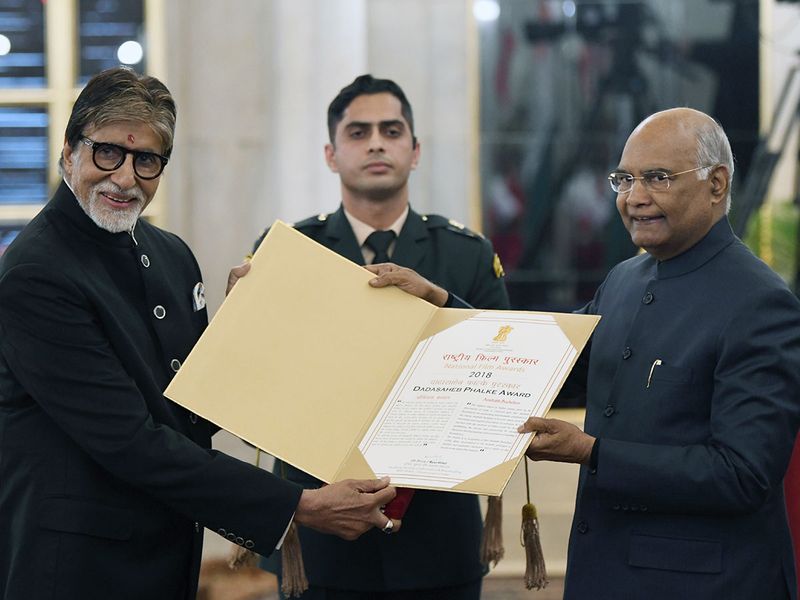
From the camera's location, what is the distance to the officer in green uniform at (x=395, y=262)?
290cm

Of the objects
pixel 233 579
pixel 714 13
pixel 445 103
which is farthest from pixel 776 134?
pixel 233 579

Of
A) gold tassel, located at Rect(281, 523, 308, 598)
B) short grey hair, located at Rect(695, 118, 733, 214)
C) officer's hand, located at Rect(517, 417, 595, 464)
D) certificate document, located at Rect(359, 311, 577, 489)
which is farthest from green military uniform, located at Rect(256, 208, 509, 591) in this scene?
short grey hair, located at Rect(695, 118, 733, 214)

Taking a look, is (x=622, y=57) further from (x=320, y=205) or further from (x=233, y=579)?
(x=233, y=579)

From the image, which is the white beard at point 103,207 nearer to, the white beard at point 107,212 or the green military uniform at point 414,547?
the white beard at point 107,212

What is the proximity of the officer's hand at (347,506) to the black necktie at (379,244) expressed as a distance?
3.01 feet

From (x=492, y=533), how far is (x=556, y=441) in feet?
2.40

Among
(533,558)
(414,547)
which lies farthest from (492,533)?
(533,558)

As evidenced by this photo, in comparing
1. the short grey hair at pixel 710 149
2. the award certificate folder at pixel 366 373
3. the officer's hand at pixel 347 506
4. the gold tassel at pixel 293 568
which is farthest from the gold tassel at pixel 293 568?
the short grey hair at pixel 710 149

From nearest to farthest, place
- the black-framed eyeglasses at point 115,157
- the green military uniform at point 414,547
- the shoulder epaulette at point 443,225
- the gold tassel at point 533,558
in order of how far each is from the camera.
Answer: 1. the black-framed eyeglasses at point 115,157
2. the gold tassel at point 533,558
3. the green military uniform at point 414,547
4. the shoulder epaulette at point 443,225

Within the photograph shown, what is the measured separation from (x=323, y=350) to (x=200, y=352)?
0.28m

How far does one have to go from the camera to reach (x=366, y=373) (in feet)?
8.27

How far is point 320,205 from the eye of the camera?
521 centimetres

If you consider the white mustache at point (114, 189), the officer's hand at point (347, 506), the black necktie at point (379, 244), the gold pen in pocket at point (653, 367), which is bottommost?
the officer's hand at point (347, 506)

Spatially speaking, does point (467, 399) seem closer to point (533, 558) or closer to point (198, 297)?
point (533, 558)
